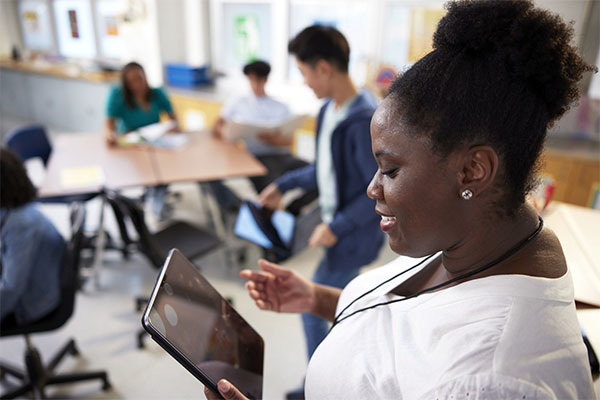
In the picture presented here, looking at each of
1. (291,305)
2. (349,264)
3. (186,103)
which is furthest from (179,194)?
(291,305)

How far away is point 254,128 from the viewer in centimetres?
328

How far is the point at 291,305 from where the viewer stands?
3.43 ft

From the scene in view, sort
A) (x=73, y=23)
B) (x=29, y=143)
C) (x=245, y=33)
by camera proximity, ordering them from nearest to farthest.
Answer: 1. (x=29, y=143)
2. (x=245, y=33)
3. (x=73, y=23)

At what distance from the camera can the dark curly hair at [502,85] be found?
0.52 metres

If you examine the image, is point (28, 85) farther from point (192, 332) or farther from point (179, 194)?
point (192, 332)

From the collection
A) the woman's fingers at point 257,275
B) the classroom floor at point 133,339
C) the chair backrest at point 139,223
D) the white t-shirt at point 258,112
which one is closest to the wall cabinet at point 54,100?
the white t-shirt at point 258,112

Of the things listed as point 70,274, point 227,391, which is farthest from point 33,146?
Answer: point 227,391

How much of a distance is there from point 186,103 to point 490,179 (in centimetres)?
481

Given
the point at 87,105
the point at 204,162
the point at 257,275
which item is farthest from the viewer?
the point at 87,105

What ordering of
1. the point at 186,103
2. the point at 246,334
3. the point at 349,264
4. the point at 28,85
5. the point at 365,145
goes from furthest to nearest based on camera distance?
the point at 28,85 < the point at 186,103 < the point at 349,264 < the point at 365,145 < the point at 246,334

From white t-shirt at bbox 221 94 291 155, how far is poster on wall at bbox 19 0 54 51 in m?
4.60

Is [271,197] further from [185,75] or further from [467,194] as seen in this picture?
[185,75]

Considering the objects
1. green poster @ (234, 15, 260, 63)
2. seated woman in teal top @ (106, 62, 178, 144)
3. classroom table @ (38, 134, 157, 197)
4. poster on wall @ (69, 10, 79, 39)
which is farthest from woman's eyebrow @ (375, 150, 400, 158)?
poster on wall @ (69, 10, 79, 39)

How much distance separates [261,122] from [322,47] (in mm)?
2090
